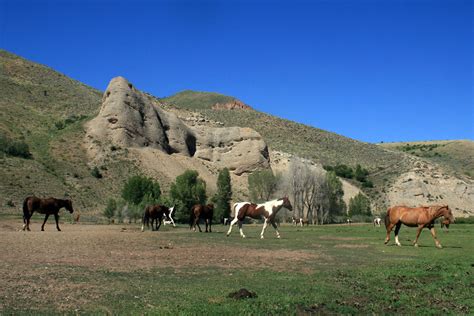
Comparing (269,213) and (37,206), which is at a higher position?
(37,206)

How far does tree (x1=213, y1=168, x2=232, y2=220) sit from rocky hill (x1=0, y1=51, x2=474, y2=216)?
7.21m

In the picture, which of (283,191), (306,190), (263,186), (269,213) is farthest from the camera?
(263,186)

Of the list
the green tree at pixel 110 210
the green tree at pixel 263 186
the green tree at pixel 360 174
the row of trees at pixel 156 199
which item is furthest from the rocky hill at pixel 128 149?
the green tree at pixel 110 210

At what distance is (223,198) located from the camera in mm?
75125

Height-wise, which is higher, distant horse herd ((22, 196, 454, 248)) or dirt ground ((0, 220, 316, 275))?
distant horse herd ((22, 196, 454, 248))

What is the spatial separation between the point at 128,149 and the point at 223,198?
21.5 meters

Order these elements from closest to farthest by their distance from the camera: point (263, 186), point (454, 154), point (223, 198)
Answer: point (223, 198)
point (263, 186)
point (454, 154)

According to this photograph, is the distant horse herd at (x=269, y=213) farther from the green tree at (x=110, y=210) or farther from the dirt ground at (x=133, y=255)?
the green tree at (x=110, y=210)

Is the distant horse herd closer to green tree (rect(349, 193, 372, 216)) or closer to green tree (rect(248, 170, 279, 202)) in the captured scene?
green tree (rect(248, 170, 279, 202))

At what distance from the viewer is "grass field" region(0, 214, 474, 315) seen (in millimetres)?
9977

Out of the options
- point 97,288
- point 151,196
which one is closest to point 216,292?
point 97,288

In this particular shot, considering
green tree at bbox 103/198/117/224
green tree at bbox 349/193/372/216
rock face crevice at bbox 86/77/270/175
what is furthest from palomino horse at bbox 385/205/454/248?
rock face crevice at bbox 86/77/270/175

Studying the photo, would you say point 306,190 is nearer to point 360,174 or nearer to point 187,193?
point 187,193

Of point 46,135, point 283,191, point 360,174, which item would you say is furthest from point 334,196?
point 46,135
